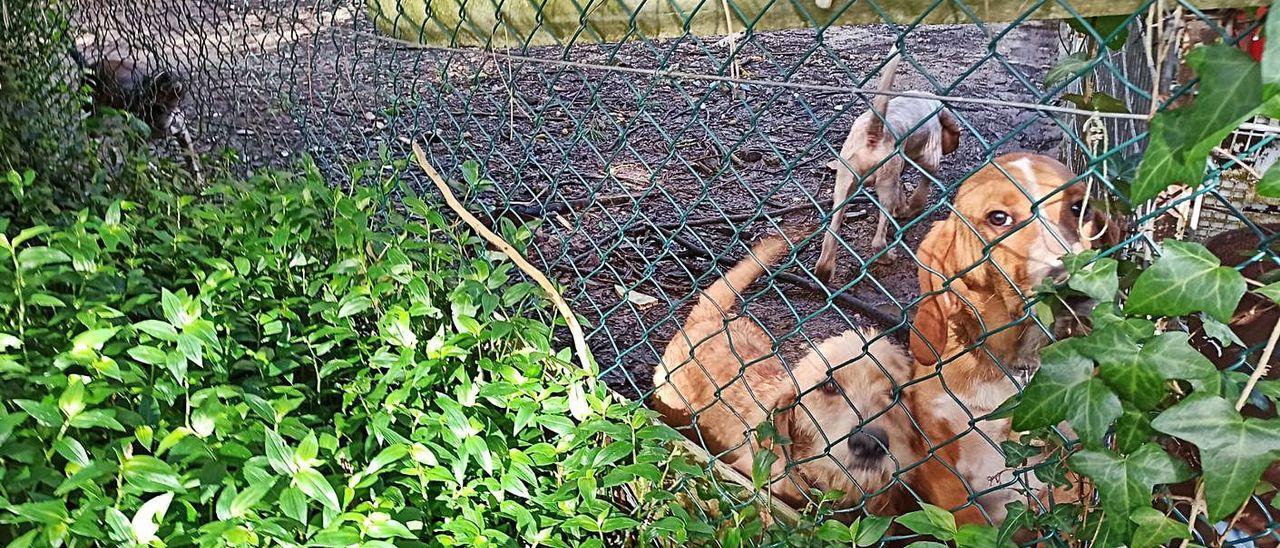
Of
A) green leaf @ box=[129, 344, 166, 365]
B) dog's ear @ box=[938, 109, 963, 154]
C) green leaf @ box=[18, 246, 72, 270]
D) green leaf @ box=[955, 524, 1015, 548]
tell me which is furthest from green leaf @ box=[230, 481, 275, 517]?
dog's ear @ box=[938, 109, 963, 154]

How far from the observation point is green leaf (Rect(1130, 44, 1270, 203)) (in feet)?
2.79

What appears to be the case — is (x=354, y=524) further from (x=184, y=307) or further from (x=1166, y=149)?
(x=1166, y=149)

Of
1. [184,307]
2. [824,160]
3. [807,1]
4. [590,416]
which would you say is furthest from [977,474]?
[824,160]

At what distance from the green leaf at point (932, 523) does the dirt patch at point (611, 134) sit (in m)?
0.65

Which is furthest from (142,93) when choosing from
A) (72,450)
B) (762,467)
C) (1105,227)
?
(1105,227)

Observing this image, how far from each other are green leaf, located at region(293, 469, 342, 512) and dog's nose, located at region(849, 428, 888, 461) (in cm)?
129

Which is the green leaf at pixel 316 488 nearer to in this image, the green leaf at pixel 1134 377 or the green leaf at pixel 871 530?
the green leaf at pixel 871 530

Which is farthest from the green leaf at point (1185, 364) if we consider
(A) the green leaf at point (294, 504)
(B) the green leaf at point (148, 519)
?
(B) the green leaf at point (148, 519)

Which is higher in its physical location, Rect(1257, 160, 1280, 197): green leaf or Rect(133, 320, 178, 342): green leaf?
Rect(133, 320, 178, 342): green leaf

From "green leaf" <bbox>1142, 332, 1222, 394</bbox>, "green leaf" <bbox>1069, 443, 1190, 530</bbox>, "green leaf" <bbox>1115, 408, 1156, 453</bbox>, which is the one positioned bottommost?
"green leaf" <bbox>1069, 443, 1190, 530</bbox>

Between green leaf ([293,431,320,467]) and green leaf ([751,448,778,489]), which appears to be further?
green leaf ([751,448,778,489])

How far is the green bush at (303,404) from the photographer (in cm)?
134

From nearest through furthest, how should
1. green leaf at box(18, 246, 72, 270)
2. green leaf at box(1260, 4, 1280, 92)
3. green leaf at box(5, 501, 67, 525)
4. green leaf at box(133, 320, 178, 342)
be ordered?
green leaf at box(1260, 4, 1280, 92)
green leaf at box(5, 501, 67, 525)
green leaf at box(133, 320, 178, 342)
green leaf at box(18, 246, 72, 270)

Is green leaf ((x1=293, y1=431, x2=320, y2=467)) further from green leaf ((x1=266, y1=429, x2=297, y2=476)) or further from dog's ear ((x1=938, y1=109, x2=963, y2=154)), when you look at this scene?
dog's ear ((x1=938, y1=109, x2=963, y2=154))
